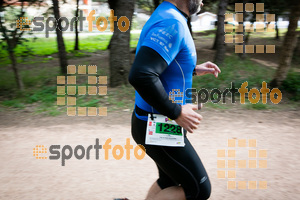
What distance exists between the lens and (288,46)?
25.8ft

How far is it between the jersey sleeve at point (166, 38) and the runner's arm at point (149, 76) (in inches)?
1.3

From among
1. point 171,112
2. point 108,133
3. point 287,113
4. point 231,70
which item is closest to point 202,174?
point 171,112

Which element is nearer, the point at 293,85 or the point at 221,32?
the point at 293,85

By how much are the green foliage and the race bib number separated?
6.87 metres

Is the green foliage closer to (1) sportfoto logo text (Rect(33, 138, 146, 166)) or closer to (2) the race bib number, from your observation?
(1) sportfoto logo text (Rect(33, 138, 146, 166))

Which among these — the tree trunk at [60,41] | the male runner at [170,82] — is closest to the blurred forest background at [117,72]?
the tree trunk at [60,41]

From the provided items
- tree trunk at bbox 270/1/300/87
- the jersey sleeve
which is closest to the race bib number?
the jersey sleeve

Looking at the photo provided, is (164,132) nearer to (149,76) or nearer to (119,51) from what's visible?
(149,76)

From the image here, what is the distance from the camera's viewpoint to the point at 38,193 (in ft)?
11.3

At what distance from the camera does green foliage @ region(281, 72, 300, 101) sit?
785 centimetres

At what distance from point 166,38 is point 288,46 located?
7.29 m

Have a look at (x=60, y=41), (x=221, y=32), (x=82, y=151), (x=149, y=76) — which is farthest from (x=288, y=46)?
(x=149, y=76)

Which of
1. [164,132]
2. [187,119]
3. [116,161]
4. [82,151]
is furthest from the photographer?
[82,151]

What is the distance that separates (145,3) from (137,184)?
16240 millimetres
